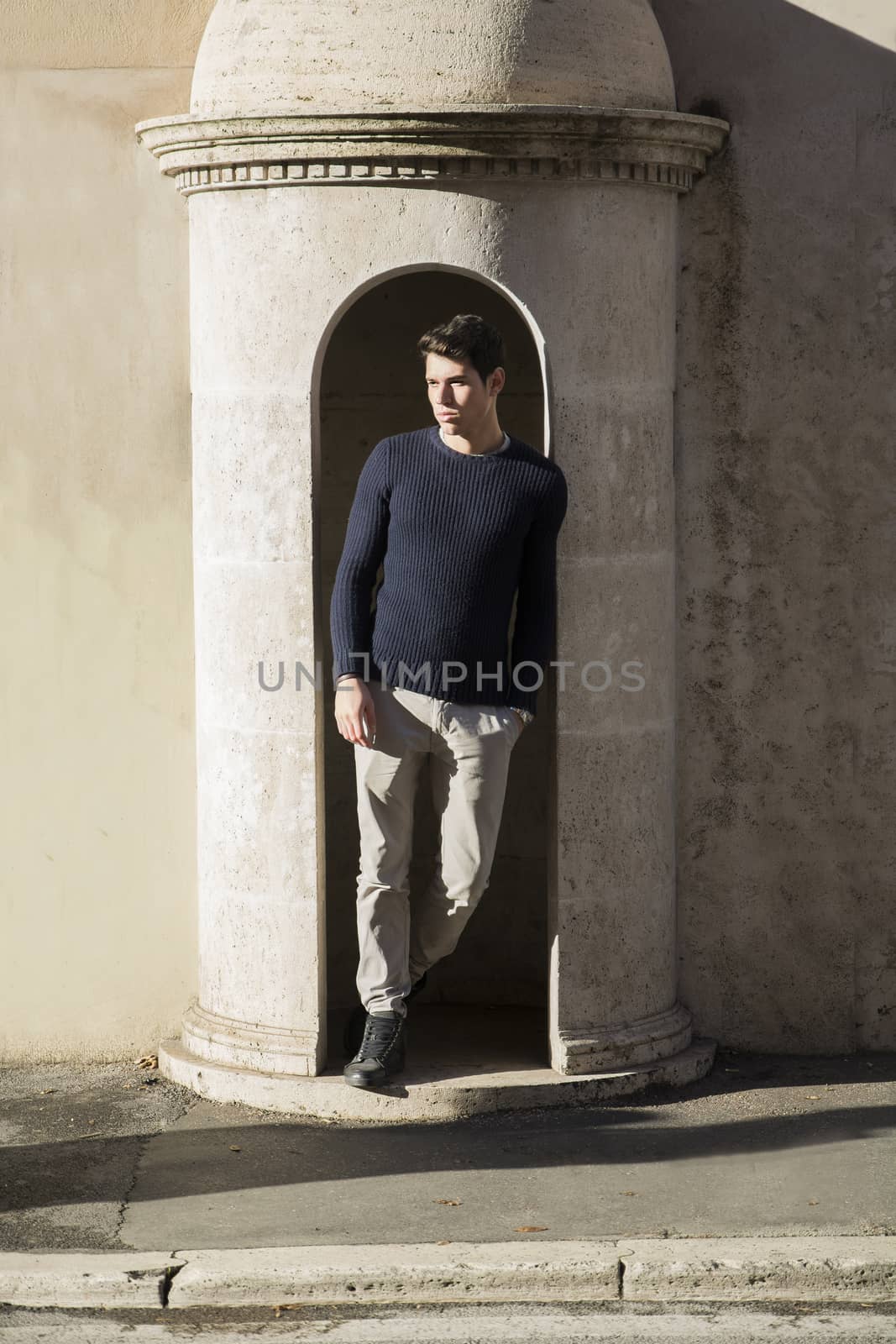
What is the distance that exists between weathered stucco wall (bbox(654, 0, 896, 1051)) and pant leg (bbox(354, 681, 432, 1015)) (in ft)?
3.44

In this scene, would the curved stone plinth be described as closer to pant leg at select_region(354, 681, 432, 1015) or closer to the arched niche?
pant leg at select_region(354, 681, 432, 1015)

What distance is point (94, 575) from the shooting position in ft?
20.5

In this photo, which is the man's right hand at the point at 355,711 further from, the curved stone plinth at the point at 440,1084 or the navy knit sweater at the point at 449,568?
the curved stone plinth at the point at 440,1084

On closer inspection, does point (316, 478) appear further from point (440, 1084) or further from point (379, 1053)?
point (440, 1084)

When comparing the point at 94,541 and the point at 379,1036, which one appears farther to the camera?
the point at 94,541

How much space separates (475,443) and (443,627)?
0.58 m

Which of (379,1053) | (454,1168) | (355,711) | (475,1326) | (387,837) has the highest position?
(355,711)

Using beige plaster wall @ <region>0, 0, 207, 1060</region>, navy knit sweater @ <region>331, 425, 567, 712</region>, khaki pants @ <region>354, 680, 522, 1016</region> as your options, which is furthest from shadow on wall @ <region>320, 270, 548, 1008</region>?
navy knit sweater @ <region>331, 425, 567, 712</region>

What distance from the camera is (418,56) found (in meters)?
5.52

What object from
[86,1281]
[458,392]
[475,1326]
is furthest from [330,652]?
[475,1326]

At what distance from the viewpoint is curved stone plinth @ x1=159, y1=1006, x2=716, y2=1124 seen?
5.78 meters

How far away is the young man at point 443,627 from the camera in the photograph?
5637 mm

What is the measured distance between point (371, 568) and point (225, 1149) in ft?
5.94

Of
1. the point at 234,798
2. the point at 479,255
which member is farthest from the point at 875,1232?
the point at 479,255
